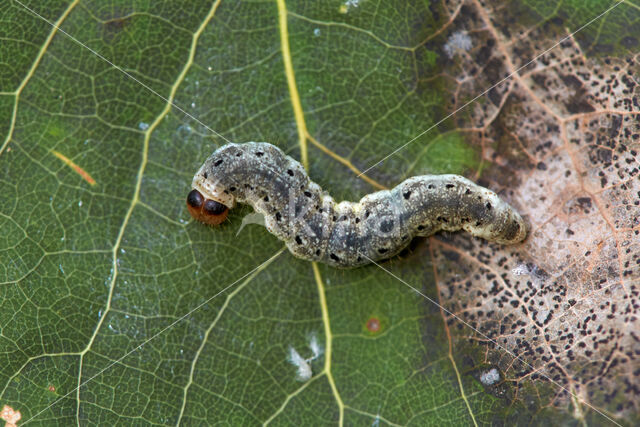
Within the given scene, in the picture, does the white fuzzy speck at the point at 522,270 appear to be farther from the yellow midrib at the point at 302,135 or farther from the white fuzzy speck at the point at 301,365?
the white fuzzy speck at the point at 301,365

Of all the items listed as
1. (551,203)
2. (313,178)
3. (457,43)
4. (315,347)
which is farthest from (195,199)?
(551,203)

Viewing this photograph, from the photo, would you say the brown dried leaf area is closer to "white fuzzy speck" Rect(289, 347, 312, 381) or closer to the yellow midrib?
the yellow midrib

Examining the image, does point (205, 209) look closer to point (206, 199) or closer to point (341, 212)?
point (206, 199)

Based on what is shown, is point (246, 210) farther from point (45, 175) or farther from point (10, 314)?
point (10, 314)

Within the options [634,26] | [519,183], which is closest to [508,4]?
[634,26]

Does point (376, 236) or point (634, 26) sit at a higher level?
point (634, 26)

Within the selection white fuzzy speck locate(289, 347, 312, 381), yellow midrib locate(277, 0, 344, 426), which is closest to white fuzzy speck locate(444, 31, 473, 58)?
yellow midrib locate(277, 0, 344, 426)

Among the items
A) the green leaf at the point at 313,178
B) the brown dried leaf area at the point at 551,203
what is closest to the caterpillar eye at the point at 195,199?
the green leaf at the point at 313,178
